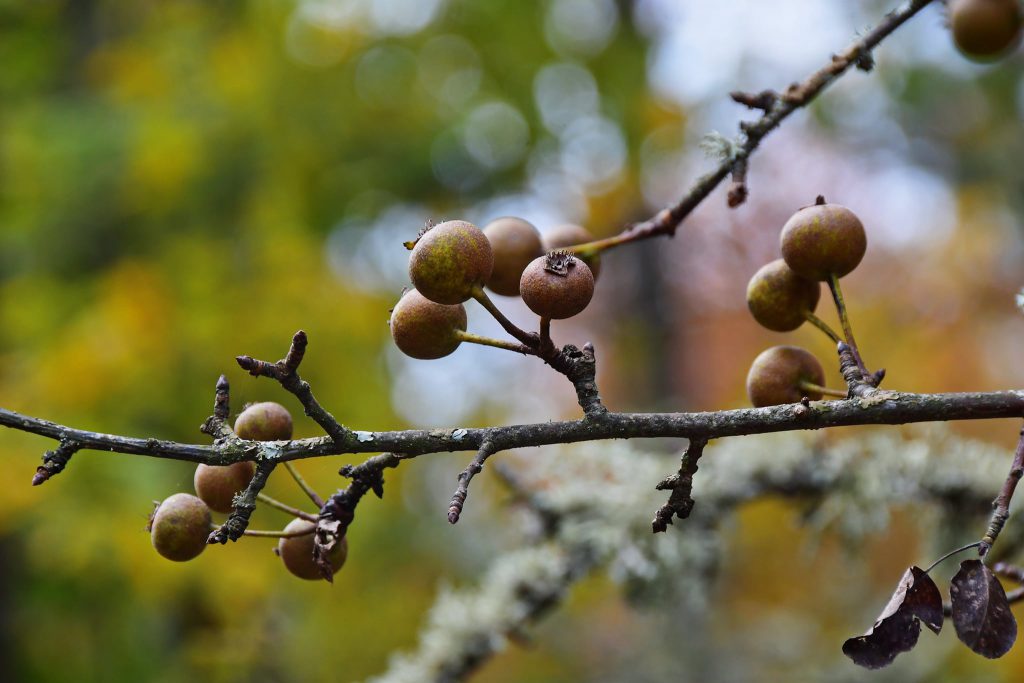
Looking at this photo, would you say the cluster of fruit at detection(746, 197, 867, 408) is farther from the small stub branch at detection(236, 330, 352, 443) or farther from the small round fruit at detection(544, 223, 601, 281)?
the small stub branch at detection(236, 330, 352, 443)

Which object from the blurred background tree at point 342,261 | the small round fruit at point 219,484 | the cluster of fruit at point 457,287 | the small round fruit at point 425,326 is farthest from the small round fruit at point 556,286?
the blurred background tree at point 342,261

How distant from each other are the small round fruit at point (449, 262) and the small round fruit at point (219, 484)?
282 mm

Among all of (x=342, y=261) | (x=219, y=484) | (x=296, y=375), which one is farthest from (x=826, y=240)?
(x=342, y=261)

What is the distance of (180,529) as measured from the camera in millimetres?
821

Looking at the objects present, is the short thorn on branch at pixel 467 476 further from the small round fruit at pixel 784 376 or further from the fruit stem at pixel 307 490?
the small round fruit at pixel 784 376

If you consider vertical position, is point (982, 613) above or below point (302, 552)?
below

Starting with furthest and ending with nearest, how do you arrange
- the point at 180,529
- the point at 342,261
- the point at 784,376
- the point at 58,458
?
1. the point at 342,261
2. the point at 784,376
3. the point at 180,529
4. the point at 58,458

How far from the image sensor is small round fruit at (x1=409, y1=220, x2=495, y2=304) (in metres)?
0.77

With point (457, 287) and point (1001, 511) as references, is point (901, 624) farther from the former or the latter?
point (457, 287)

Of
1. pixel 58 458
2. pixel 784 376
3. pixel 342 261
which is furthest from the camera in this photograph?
pixel 342 261

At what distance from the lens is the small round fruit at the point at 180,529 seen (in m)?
0.82

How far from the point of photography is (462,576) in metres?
5.12

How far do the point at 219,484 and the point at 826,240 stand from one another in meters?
0.66

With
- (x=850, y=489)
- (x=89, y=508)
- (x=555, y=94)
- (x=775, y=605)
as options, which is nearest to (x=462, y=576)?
(x=775, y=605)
